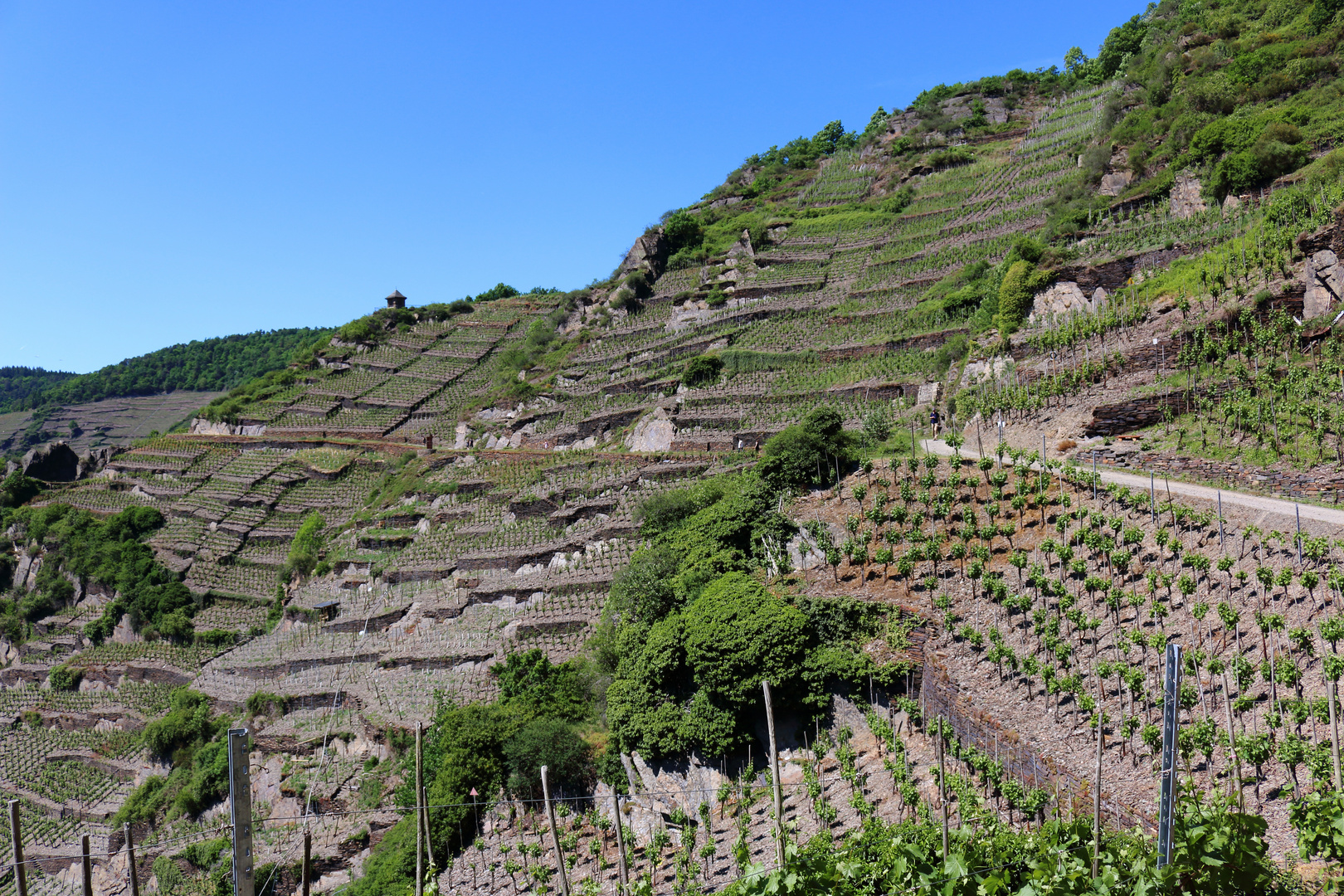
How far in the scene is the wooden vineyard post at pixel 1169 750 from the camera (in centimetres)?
928

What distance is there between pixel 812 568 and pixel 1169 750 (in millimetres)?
15525

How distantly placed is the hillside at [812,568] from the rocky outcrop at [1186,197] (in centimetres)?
20

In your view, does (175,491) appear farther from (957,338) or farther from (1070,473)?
(1070,473)

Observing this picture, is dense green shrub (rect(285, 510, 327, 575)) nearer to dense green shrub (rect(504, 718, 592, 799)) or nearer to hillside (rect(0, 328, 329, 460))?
dense green shrub (rect(504, 718, 592, 799))

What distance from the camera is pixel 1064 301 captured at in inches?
1435

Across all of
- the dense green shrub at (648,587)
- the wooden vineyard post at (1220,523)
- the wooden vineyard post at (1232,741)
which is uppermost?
the wooden vineyard post at (1220,523)

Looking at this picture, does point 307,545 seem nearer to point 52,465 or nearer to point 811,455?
point 811,455

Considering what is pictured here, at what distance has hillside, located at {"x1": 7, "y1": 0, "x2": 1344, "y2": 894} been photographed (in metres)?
16.3

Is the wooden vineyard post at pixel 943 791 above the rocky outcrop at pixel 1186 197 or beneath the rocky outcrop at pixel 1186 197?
beneath

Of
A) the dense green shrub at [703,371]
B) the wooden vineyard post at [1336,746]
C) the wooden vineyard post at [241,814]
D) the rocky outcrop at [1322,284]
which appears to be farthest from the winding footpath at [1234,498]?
the dense green shrub at [703,371]

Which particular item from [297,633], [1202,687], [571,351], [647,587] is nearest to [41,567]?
[297,633]

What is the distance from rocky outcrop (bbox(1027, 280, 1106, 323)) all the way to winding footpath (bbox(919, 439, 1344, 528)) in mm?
12711

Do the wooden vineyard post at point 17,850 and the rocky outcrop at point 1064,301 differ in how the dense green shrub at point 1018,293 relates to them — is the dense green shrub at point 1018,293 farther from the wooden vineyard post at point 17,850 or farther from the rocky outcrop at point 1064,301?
the wooden vineyard post at point 17,850

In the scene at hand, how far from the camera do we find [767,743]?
21844 mm
